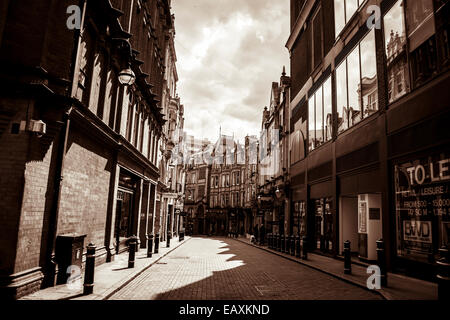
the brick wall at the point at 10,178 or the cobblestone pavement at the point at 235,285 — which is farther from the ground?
the brick wall at the point at 10,178

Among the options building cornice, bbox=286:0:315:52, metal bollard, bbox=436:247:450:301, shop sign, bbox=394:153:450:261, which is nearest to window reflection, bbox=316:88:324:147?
building cornice, bbox=286:0:315:52

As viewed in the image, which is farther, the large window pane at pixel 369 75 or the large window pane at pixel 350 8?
the large window pane at pixel 350 8

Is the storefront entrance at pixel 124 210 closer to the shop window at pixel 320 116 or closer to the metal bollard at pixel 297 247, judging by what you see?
the metal bollard at pixel 297 247

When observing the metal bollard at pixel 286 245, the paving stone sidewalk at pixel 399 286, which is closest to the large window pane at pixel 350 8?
the paving stone sidewalk at pixel 399 286

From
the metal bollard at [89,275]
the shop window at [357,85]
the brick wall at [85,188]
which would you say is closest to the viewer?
the metal bollard at [89,275]

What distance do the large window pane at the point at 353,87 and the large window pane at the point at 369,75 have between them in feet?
1.47

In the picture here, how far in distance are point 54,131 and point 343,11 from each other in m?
16.3

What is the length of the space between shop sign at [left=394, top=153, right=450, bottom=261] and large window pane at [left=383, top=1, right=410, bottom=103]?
294 cm

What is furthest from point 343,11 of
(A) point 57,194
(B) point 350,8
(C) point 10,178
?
(C) point 10,178

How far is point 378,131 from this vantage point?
12602mm

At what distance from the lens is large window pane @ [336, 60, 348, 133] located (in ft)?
52.3

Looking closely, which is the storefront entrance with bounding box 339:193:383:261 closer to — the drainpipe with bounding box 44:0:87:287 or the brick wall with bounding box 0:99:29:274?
the drainpipe with bounding box 44:0:87:287

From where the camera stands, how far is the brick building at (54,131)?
655 centimetres
